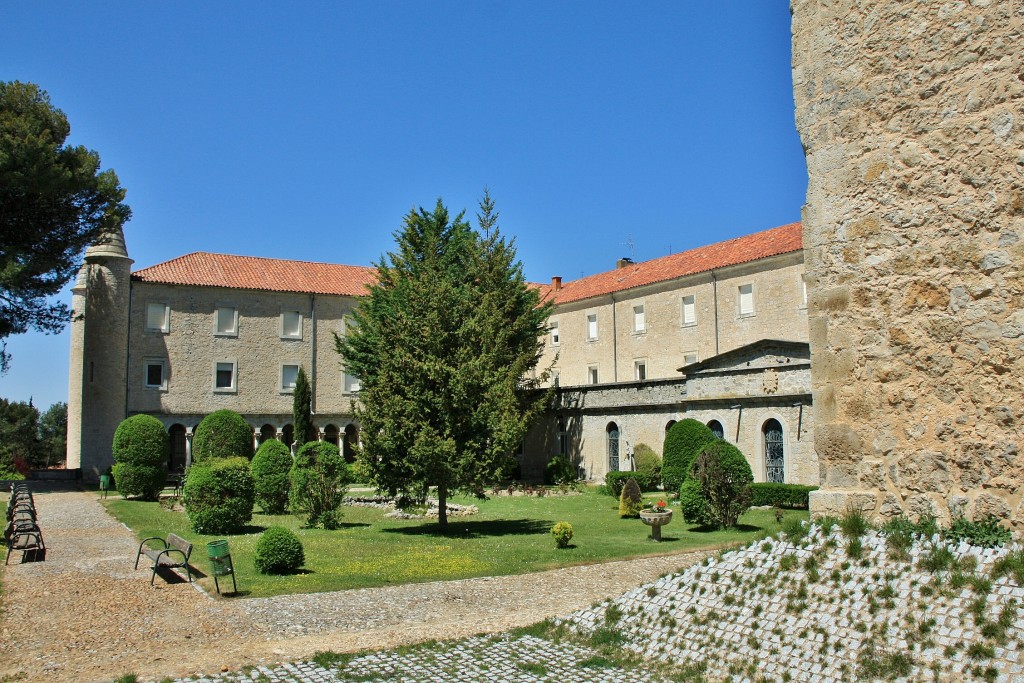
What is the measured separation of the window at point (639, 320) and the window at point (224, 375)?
21.3 m

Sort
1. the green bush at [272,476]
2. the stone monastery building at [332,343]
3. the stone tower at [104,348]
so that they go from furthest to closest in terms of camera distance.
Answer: the stone tower at [104,348] → the stone monastery building at [332,343] → the green bush at [272,476]

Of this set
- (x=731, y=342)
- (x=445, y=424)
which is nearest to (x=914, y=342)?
(x=445, y=424)

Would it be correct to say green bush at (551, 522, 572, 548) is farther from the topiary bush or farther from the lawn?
the topiary bush

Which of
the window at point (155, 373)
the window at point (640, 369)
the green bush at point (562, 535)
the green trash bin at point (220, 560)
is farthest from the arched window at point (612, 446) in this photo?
the green trash bin at point (220, 560)

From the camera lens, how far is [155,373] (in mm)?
40438

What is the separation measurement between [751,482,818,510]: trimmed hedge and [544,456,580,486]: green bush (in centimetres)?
1156

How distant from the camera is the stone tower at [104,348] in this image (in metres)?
38.5

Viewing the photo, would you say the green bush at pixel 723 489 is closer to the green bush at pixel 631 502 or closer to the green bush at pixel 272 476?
the green bush at pixel 631 502

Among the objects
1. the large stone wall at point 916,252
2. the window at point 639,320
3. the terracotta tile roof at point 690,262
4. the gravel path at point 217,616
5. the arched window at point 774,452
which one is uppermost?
the terracotta tile roof at point 690,262

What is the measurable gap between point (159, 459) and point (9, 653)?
2163 cm

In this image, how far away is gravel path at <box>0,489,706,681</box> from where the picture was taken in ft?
27.3

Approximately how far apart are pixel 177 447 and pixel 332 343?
31.7 ft

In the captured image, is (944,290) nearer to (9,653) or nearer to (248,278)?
(9,653)

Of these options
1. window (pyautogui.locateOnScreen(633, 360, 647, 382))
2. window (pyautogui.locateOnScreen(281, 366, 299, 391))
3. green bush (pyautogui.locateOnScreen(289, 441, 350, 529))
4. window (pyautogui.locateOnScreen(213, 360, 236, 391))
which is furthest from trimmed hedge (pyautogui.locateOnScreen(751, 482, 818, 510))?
window (pyautogui.locateOnScreen(213, 360, 236, 391))
